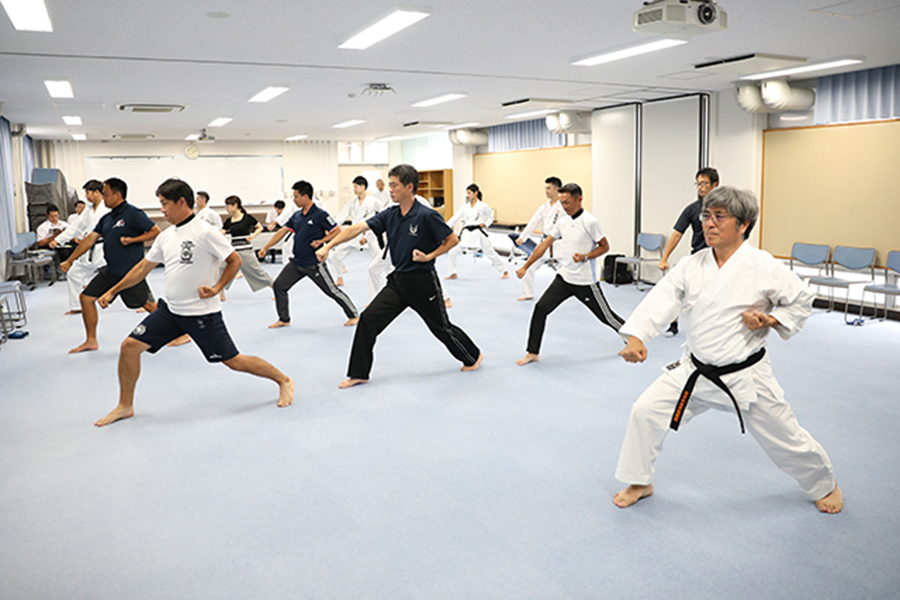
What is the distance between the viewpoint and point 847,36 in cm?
529

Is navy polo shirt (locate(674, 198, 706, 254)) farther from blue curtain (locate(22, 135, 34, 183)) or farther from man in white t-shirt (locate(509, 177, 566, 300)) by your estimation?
blue curtain (locate(22, 135, 34, 183))

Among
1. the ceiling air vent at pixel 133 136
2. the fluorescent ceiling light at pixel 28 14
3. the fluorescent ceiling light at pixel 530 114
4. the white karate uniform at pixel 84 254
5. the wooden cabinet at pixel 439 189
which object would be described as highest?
the ceiling air vent at pixel 133 136

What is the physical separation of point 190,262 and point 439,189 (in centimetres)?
1258

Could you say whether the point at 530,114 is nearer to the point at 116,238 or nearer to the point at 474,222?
the point at 474,222

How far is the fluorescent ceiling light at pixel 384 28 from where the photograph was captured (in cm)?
437

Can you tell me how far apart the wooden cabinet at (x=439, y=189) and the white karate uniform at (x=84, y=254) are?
915 cm

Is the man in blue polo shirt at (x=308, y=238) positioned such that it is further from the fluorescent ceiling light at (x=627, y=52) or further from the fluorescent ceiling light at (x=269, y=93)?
the fluorescent ceiling light at (x=627, y=52)

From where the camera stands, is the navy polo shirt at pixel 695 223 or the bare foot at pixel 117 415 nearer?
the bare foot at pixel 117 415

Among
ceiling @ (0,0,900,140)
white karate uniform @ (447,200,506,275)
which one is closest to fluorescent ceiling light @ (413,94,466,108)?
ceiling @ (0,0,900,140)

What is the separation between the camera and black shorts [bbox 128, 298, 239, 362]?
12.8 ft

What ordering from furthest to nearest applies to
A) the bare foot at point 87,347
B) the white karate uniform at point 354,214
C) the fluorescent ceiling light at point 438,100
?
the white karate uniform at point 354,214, the fluorescent ceiling light at point 438,100, the bare foot at point 87,347

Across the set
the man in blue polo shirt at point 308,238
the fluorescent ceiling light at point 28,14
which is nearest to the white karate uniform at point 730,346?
the fluorescent ceiling light at point 28,14

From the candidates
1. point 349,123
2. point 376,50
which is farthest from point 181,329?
point 349,123

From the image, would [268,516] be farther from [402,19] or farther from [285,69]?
[285,69]
